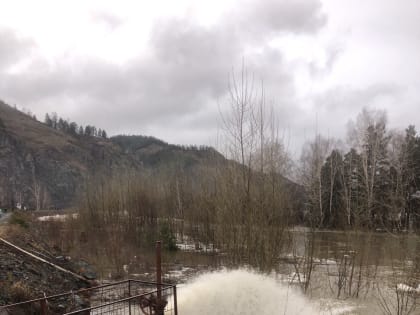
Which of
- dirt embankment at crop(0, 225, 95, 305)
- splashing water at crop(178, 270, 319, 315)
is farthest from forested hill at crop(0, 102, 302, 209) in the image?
splashing water at crop(178, 270, 319, 315)

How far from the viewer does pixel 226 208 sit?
1149 centimetres

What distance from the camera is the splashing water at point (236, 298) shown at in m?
8.19

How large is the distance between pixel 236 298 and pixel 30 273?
5.76 meters

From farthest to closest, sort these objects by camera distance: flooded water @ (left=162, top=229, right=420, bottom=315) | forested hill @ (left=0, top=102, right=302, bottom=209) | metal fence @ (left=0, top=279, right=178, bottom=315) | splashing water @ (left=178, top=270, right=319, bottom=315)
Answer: forested hill @ (left=0, top=102, right=302, bottom=209) → flooded water @ (left=162, top=229, right=420, bottom=315) → splashing water @ (left=178, top=270, right=319, bottom=315) → metal fence @ (left=0, top=279, right=178, bottom=315)

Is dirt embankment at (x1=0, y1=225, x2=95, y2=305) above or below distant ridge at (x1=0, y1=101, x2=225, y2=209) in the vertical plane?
below

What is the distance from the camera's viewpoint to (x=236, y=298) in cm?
827

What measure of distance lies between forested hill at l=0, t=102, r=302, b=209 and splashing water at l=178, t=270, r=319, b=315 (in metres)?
63.1

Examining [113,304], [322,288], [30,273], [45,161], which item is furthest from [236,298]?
[45,161]

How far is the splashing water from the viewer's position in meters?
8.19

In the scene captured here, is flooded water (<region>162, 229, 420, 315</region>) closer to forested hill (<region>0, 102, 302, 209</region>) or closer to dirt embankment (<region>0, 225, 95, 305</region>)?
dirt embankment (<region>0, 225, 95, 305</region>)

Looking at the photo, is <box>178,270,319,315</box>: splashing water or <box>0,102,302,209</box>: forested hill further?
<box>0,102,302,209</box>: forested hill

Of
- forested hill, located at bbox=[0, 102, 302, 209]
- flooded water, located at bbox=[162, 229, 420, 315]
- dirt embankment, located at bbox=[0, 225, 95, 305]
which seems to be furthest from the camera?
forested hill, located at bbox=[0, 102, 302, 209]

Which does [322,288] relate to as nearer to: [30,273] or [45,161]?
[30,273]

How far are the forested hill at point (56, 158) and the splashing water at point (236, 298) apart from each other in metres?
63.1
